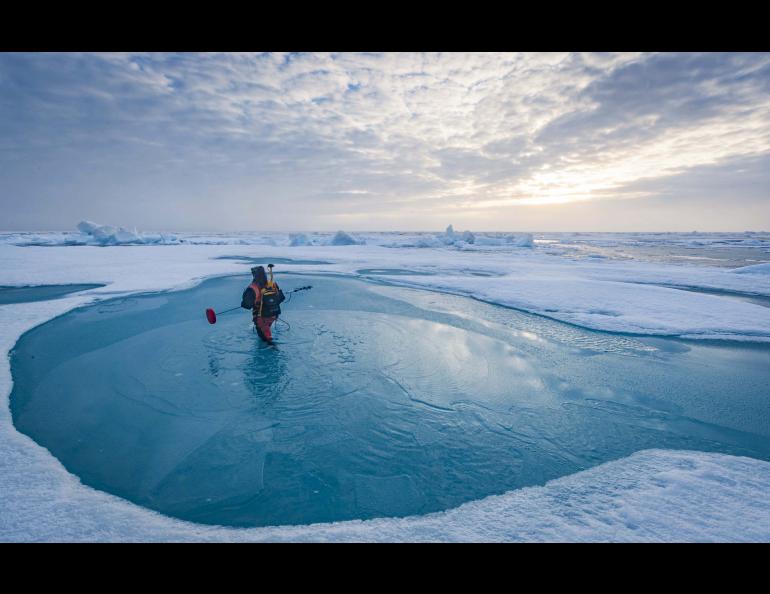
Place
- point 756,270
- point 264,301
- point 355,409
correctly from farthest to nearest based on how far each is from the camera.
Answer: point 756,270
point 264,301
point 355,409

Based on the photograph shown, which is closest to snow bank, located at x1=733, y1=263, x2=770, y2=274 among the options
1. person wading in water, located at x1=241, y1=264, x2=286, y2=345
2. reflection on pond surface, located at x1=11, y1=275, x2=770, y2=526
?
reflection on pond surface, located at x1=11, y1=275, x2=770, y2=526

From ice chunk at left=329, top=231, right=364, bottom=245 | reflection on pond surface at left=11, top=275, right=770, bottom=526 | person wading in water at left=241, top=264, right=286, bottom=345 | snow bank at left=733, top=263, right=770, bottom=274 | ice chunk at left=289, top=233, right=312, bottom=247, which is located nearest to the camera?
reflection on pond surface at left=11, top=275, right=770, bottom=526

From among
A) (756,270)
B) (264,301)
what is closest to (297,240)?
(264,301)

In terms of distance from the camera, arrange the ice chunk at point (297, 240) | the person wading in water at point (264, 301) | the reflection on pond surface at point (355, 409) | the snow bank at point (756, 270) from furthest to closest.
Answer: the ice chunk at point (297, 240) < the snow bank at point (756, 270) < the person wading in water at point (264, 301) < the reflection on pond surface at point (355, 409)

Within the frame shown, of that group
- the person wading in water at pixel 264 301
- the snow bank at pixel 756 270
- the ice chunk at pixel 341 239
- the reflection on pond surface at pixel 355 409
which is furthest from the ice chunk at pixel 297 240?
the snow bank at pixel 756 270

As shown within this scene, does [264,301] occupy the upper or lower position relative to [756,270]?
upper

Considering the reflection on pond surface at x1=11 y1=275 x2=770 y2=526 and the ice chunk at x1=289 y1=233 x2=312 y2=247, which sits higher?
the ice chunk at x1=289 y1=233 x2=312 y2=247

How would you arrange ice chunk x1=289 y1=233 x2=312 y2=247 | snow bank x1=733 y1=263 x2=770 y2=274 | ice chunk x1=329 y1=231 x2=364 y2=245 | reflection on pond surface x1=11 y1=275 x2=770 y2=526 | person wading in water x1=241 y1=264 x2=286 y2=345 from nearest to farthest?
reflection on pond surface x1=11 y1=275 x2=770 y2=526
person wading in water x1=241 y1=264 x2=286 y2=345
snow bank x1=733 y1=263 x2=770 y2=274
ice chunk x1=289 y1=233 x2=312 y2=247
ice chunk x1=329 y1=231 x2=364 y2=245

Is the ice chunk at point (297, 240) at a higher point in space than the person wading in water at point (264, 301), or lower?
higher

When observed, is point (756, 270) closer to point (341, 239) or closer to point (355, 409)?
point (355, 409)

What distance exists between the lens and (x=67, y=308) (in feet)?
27.7

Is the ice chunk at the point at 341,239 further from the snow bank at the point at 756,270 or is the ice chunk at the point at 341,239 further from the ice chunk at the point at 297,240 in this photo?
the snow bank at the point at 756,270

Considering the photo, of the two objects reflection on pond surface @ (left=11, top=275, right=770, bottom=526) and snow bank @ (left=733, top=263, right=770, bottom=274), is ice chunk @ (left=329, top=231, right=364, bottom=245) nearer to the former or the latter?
reflection on pond surface @ (left=11, top=275, right=770, bottom=526)
